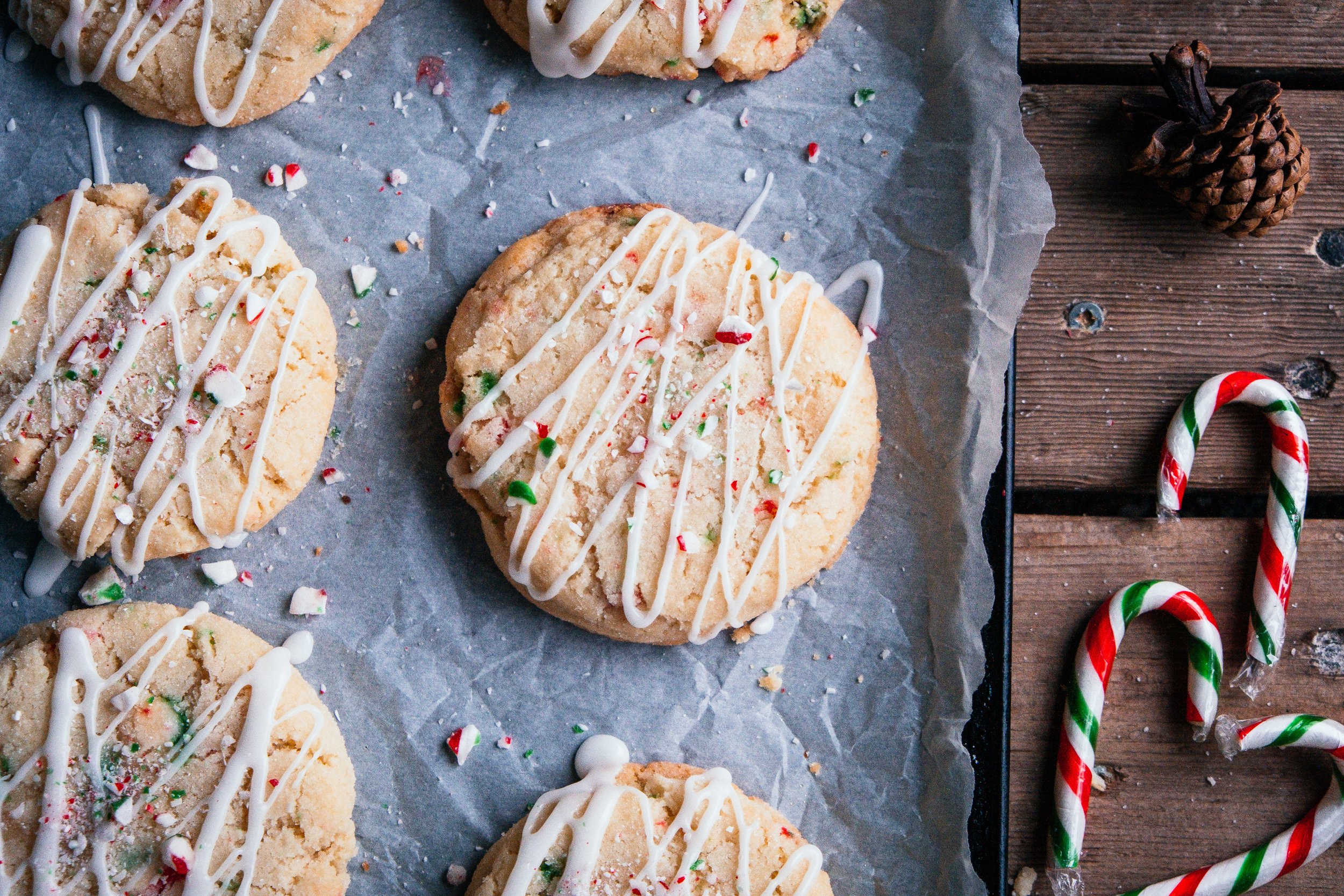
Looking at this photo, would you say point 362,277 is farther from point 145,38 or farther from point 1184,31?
point 1184,31

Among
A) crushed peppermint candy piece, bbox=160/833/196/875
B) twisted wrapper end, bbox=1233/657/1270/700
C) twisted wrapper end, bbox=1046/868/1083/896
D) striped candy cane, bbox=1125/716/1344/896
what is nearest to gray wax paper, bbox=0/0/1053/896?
twisted wrapper end, bbox=1046/868/1083/896

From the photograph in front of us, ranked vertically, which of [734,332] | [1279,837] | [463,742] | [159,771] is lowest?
[1279,837]

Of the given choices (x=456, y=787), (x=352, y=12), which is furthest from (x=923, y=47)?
(x=456, y=787)

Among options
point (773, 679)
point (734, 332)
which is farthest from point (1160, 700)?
point (734, 332)

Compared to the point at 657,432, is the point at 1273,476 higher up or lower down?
lower down

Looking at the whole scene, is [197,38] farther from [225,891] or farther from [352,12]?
[225,891]

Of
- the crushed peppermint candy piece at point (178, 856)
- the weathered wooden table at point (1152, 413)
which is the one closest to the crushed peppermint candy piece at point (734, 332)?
the weathered wooden table at point (1152, 413)

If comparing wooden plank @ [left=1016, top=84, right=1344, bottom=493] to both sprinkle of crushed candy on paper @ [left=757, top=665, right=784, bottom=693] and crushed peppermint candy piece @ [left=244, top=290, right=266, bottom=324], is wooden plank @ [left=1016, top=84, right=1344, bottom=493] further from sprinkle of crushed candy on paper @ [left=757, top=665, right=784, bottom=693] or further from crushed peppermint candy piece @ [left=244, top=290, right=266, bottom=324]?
crushed peppermint candy piece @ [left=244, top=290, right=266, bottom=324]
